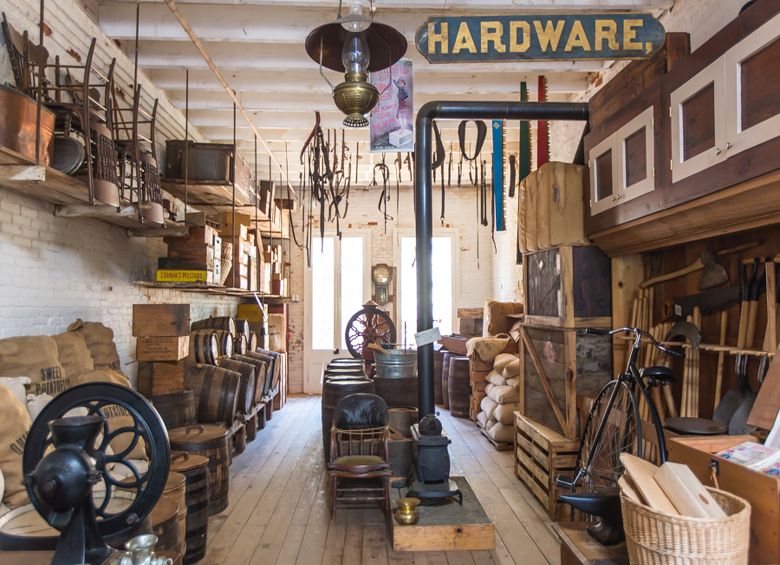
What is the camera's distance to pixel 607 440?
3.60 m

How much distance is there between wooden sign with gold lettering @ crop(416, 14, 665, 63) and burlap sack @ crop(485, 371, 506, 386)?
409cm

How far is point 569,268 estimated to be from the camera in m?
3.98

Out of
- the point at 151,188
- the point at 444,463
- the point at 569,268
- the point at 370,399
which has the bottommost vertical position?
the point at 444,463

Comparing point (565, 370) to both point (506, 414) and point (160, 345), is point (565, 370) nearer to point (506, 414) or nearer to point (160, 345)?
point (506, 414)

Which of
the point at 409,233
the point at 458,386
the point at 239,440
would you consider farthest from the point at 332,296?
the point at 239,440

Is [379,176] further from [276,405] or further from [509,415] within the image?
[509,415]

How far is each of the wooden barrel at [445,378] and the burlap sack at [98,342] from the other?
17.5ft

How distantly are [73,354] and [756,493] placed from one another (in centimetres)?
355

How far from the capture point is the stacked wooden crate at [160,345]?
14.7 ft

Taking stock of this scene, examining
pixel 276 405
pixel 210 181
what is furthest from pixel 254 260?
pixel 276 405

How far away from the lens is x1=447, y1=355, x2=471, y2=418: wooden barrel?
782cm

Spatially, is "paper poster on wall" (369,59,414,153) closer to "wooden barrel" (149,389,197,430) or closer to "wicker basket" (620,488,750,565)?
"wooden barrel" (149,389,197,430)

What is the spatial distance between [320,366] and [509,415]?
477cm

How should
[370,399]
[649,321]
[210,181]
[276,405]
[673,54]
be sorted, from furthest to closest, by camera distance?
1. [276,405]
2. [210,181]
3. [370,399]
4. [649,321]
5. [673,54]
